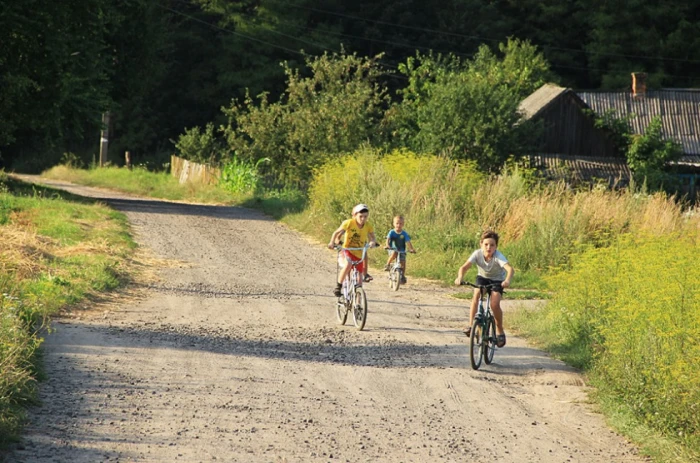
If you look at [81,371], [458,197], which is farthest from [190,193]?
[81,371]

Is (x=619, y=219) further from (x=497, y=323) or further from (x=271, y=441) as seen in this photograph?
(x=271, y=441)

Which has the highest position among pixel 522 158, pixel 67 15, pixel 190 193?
pixel 67 15

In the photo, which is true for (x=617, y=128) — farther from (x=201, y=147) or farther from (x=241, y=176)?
(x=201, y=147)

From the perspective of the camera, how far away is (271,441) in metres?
7.76

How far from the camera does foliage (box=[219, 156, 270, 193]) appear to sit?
37.6 m

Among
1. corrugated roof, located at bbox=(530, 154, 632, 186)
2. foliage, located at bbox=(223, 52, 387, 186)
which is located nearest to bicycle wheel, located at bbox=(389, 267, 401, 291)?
foliage, located at bbox=(223, 52, 387, 186)

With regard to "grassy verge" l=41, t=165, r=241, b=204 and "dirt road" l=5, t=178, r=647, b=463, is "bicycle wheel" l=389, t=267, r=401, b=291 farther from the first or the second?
"grassy verge" l=41, t=165, r=241, b=204

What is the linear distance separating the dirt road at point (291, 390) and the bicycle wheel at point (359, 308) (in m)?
0.14

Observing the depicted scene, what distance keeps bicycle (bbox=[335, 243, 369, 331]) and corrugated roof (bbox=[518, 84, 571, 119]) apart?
31608 millimetres

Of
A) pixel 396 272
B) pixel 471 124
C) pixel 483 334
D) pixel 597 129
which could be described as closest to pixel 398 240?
pixel 396 272

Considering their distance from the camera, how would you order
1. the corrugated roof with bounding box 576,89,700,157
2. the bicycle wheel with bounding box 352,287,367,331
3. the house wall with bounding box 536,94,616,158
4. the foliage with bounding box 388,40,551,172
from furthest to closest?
the corrugated roof with bounding box 576,89,700,157
the house wall with bounding box 536,94,616,158
the foliage with bounding box 388,40,551,172
the bicycle wheel with bounding box 352,287,367,331

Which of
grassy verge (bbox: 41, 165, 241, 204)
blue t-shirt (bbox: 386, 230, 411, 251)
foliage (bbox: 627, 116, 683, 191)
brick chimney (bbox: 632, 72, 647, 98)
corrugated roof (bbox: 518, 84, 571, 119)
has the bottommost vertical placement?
grassy verge (bbox: 41, 165, 241, 204)

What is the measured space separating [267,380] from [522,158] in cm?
2654

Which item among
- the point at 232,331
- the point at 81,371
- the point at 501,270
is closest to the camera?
the point at 81,371
